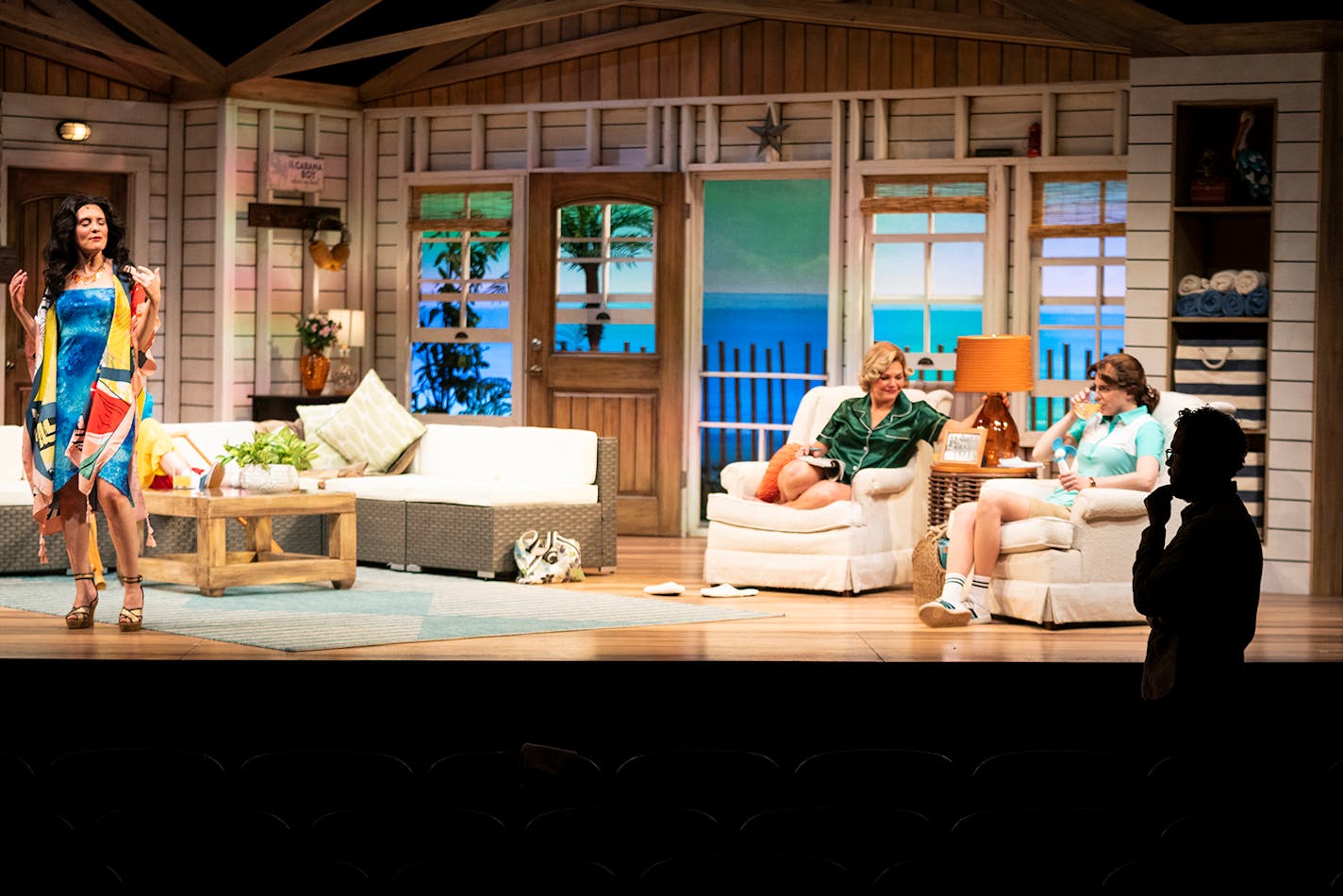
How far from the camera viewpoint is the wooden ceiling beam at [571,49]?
33.2 ft

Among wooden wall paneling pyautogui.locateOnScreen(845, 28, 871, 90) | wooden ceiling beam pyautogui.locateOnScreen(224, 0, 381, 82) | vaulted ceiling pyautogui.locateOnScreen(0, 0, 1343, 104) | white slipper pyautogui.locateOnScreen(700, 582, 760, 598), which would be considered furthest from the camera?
wooden wall paneling pyautogui.locateOnScreen(845, 28, 871, 90)

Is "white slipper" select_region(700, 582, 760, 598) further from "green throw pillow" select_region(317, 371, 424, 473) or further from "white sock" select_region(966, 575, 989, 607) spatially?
"green throw pillow" select_region(317, 371, 424, 473)

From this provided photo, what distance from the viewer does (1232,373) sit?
26.5 feet

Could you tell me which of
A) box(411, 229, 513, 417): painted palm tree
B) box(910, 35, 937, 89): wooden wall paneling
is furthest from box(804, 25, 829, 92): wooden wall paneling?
box(411, 229, 513, 417): painted palm tree

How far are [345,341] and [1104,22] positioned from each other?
4.93 m

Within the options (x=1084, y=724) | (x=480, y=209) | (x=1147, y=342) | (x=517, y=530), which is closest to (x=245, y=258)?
(x=480, y=209)

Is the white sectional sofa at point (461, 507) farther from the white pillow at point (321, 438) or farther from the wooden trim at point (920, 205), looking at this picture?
the wooden trim at point (920, 205)

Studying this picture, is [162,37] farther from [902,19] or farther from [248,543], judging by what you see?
[902,19]

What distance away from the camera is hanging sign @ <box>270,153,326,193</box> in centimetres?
1052

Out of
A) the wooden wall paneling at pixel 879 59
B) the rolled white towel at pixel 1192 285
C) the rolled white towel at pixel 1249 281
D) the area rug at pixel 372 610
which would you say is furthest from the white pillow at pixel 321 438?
the rolled white towel at pixel 1249 281

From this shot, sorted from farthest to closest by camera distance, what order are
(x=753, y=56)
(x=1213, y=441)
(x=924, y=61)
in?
(x=753, y=56), (x=924, y=61), (x=1213, y=441)

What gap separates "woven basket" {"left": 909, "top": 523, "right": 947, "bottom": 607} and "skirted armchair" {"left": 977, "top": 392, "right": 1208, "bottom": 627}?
0.27 meters

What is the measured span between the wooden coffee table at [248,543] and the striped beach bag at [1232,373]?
12.6 ft

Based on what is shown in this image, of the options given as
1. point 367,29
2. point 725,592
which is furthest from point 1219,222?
point 367,29
